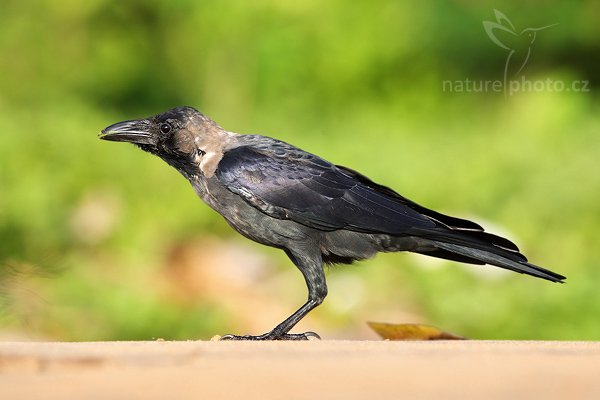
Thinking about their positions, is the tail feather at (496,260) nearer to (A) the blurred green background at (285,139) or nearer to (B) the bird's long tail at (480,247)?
(B) the bird's long tail at (480,247)

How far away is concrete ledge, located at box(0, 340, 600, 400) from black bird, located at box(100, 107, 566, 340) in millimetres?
1233

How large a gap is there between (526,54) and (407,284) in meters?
5.43

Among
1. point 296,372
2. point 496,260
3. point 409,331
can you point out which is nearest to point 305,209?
point 409,331

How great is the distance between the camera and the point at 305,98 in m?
12.6

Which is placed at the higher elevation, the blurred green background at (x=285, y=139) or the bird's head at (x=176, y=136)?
the blurred green background at (x=285, y=139)

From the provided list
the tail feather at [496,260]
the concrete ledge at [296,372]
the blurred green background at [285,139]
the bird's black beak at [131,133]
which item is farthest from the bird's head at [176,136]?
the concrete ledge at [296,372]

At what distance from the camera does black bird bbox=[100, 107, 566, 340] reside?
480cm

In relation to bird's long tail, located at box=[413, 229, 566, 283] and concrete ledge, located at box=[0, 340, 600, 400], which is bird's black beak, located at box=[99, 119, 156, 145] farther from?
concrete ledge, located at box=[0, 340, 600, 400]

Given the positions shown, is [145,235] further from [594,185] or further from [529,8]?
[529,8]

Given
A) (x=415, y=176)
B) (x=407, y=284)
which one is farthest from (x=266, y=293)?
(x=415, y=176)

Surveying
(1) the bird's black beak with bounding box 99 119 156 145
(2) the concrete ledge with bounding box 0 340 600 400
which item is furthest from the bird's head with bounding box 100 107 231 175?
(2) the concrete ledge with bounding box 0 340 600 400

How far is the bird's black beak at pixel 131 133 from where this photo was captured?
5.11 meters

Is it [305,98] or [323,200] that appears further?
[305,98]

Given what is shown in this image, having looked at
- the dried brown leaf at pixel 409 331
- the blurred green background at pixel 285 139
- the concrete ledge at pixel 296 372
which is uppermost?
the blurred green background at pixel 285 139
